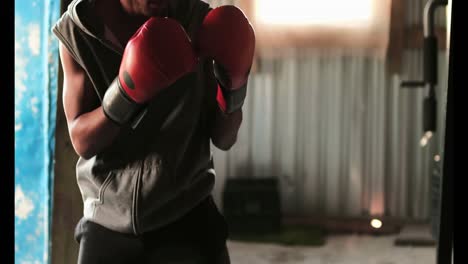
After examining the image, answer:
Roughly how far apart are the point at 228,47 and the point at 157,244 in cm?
42

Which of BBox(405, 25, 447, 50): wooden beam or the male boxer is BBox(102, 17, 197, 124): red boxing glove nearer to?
the male boxer

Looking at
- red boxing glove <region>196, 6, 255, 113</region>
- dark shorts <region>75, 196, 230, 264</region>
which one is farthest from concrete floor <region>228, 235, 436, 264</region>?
red boxing glove <region>196, 6, 255, 113</region>

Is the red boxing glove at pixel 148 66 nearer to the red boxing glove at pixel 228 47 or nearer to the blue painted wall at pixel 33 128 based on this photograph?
the red boxing glove at pixel 228 47

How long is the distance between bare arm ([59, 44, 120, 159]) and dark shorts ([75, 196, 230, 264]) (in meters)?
0.17

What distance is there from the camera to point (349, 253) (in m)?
1.33

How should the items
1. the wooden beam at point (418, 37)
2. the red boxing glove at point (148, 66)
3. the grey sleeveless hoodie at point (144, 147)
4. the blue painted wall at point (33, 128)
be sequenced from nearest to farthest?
the red boxing glove at point (148, 66) → the grey sleeveless hoodie at point (144, 147) → the blue painted wall at point (33, 128) → the wooden beam at point (418, 37)

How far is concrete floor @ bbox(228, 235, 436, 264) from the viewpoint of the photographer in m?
1.30

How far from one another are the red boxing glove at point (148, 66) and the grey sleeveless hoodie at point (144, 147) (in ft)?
0.34

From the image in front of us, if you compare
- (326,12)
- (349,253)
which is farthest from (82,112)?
(349,253)

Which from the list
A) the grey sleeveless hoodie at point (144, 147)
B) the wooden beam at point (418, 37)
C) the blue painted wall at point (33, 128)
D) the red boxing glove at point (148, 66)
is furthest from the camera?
the wooden beam at point (418, 37)

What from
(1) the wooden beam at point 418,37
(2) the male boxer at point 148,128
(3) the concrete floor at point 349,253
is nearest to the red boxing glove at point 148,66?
(2) the male boxer at point 148,128

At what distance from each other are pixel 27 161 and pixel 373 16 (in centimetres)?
88

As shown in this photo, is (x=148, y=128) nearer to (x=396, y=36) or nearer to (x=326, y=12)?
(x=326, y=12)

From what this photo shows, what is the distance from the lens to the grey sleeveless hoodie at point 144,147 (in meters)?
1.09
